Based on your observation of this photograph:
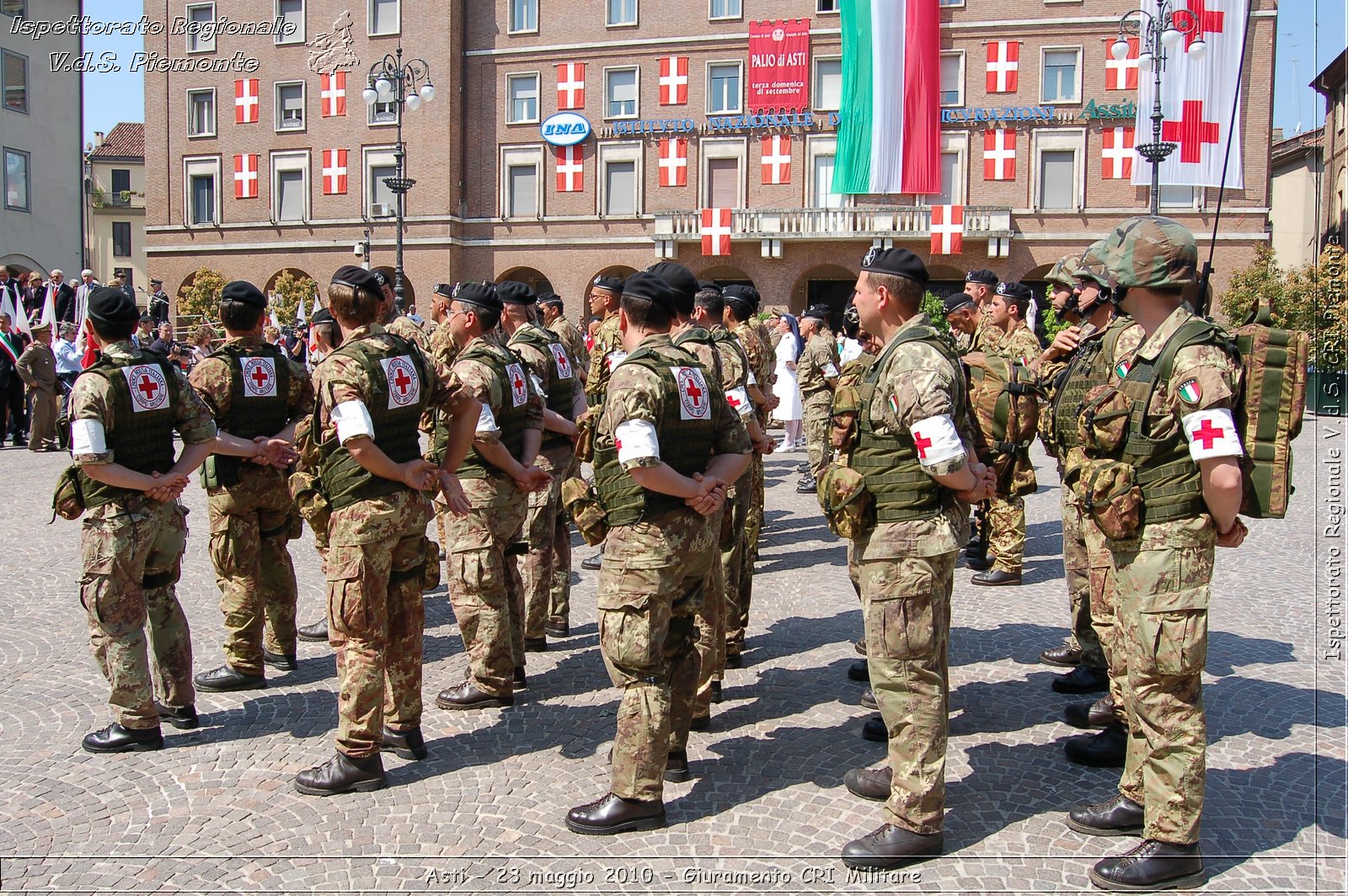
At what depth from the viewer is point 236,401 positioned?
575 cm

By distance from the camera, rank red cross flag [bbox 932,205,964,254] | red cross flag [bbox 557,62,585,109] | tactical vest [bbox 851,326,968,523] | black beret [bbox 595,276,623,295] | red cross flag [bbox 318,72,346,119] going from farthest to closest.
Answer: red cross flag [bbox 318,72,346,119] < red cross flag [bbox 557,62,585,109] < red cross flag [bbox 932,205,964,254] < black beret [bbox 595,276,623,295] < tactical vest [bbox 851,326,968,523]

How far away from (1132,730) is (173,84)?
1782 inches

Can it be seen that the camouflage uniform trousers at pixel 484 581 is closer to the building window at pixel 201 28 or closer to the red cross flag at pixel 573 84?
the red cross flag at pixel 573 84

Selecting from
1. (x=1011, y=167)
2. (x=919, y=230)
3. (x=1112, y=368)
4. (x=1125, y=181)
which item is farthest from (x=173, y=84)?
(x=1112, y=368)

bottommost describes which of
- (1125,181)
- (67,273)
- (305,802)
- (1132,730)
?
(305,802)

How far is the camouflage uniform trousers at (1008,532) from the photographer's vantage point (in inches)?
322

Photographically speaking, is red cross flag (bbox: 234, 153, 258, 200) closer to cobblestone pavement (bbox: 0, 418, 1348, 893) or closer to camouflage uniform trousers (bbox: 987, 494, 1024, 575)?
cobblestone pavement (bbox: 0, 418, 1348, 893)

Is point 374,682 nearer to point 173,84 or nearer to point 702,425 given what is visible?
point 702,425

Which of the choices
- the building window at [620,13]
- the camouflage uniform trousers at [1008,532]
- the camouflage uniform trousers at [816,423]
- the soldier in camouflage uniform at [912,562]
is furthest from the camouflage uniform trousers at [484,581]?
the building window at [620,13]

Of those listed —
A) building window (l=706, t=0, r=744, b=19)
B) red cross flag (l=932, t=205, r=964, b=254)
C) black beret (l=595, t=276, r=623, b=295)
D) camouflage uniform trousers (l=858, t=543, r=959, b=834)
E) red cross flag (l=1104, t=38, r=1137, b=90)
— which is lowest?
camouflage uniform trousers (l=858, t=543, r=959, b=834)

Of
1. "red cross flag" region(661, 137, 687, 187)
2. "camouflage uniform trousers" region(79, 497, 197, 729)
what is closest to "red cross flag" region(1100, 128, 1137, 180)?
"red cross flag" region(661, 137, 687, 187)

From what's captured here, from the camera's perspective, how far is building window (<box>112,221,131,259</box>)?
6175cm

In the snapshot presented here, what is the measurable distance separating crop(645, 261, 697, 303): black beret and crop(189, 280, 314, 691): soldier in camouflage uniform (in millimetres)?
2417

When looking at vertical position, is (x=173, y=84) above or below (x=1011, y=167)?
above
